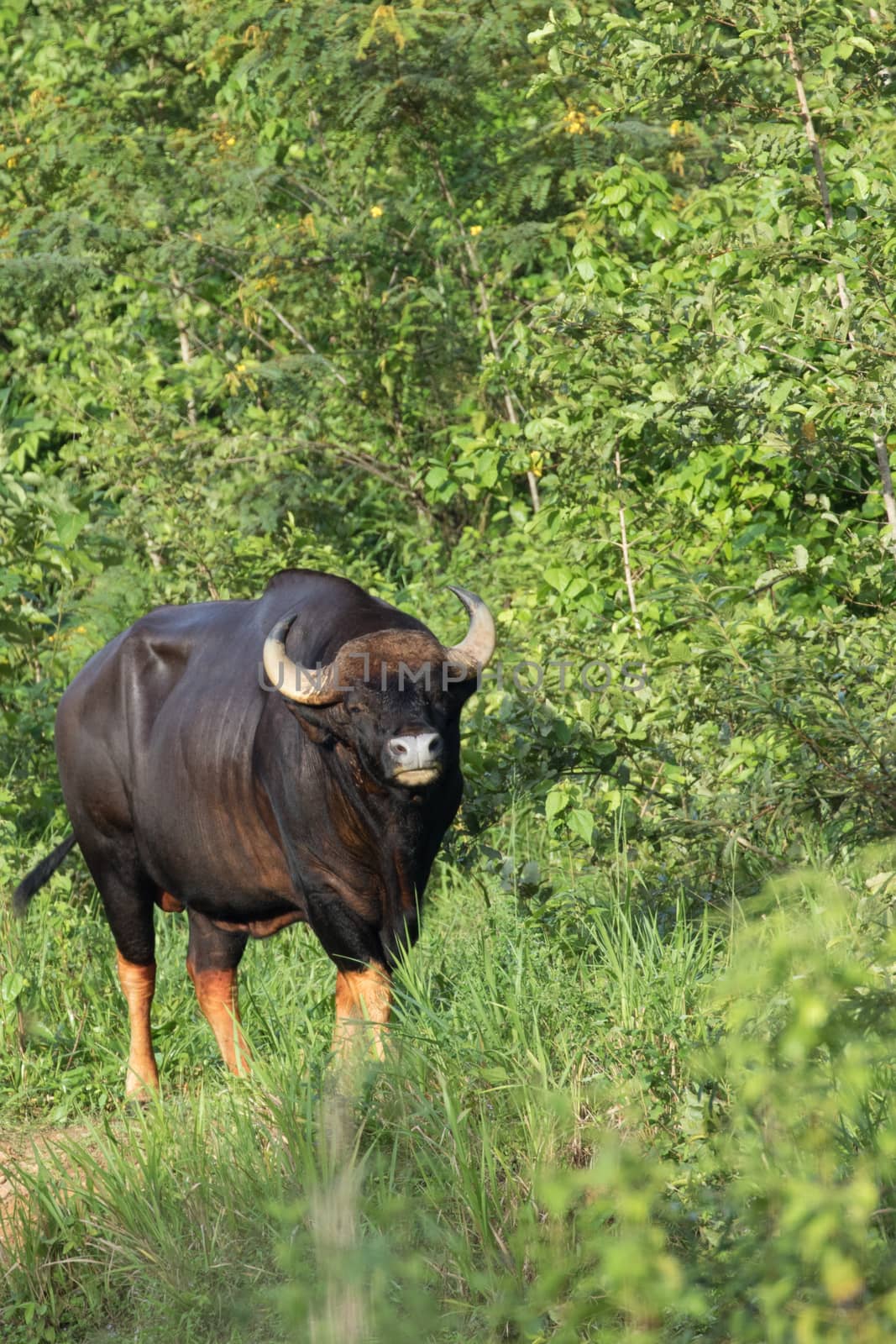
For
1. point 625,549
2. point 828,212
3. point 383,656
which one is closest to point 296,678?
point 383,656

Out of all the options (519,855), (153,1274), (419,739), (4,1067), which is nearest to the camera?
(153,1274)

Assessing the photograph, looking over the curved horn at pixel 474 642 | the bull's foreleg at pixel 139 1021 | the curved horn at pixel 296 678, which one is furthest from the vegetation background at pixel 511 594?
the curved horn at pixel 296 678

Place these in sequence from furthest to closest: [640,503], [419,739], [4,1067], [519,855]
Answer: [640,503], [519,855], [4,1067], [419,739]

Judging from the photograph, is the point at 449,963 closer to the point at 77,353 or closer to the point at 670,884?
the point at 670,884

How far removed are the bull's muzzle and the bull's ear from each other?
37 centimetres

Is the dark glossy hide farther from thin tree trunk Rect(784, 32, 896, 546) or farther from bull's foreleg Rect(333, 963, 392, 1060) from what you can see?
thin tree trunk Rect(784, 32, 896, 546)

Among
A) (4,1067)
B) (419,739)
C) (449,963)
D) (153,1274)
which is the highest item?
(419,739)

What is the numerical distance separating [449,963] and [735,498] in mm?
3750

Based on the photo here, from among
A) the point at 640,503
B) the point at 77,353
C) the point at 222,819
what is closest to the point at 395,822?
the point at 222,819

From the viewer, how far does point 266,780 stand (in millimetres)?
5172

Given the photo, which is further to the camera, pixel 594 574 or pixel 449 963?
pixel 594 574

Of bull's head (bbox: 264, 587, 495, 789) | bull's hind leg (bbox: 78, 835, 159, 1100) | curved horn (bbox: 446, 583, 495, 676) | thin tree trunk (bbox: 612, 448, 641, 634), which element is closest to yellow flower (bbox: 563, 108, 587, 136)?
thin tree trunk (bbox: 612, 448, 641, 634)

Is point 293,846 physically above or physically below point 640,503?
above

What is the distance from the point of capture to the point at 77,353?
1184 centimetres
